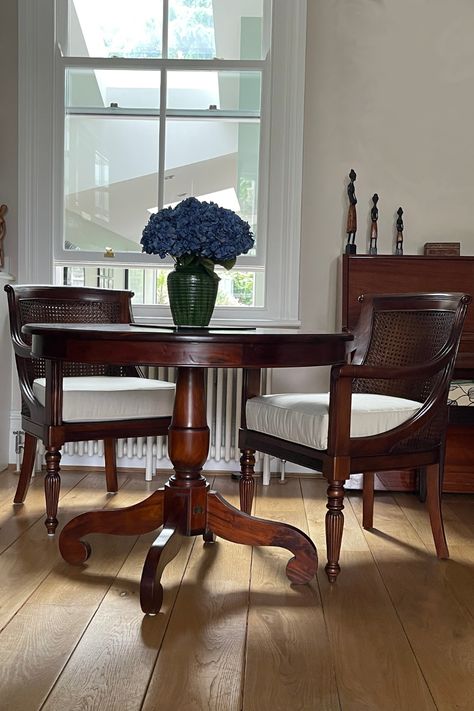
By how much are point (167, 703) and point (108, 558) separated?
0.92m

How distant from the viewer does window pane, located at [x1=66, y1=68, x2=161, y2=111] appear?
3762mm

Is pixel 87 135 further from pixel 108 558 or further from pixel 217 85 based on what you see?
pixel 108 558

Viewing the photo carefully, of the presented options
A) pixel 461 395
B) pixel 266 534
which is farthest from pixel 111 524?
pixel 461 395

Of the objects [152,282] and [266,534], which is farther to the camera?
[152,282]

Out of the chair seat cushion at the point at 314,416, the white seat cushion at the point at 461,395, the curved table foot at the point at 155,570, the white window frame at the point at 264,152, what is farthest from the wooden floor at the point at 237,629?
the white window frame at the point at 264,152

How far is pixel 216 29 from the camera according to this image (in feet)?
12.3

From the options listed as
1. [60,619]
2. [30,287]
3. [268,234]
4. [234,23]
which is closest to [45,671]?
[60,619]

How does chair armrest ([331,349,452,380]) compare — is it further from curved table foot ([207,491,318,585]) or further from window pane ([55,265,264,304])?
window pane ([55,265,264,304])

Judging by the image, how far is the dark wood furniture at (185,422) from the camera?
193 cm

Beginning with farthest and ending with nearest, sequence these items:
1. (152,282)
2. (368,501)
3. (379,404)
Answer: (152,282), (368,501), (379,404)

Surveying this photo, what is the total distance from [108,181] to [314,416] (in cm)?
208

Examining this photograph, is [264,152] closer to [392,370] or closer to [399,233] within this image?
[399,233]

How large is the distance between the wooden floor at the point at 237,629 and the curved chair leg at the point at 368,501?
0.13 feet

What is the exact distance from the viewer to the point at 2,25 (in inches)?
146
